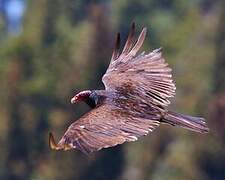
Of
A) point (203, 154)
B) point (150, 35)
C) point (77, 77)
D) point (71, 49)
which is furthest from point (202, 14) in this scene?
point (203, 154)

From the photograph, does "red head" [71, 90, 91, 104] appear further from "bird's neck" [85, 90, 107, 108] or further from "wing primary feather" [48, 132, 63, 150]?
"wing primary feather" [48, 132, 63, 150]

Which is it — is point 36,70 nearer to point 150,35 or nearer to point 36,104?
point 36,104

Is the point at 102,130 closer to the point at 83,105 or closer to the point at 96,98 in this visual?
the point at 96,98

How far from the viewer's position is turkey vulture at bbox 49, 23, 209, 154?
31.5ft

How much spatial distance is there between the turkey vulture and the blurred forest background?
22323 mm

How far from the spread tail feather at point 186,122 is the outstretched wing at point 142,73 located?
0.23 m

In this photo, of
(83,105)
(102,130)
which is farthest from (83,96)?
(83,105)

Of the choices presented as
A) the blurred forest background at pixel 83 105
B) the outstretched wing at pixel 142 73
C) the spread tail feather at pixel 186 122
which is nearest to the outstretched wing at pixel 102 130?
the spread tail feather at pixel 186 122

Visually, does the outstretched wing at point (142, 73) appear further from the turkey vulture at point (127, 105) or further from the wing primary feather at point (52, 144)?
the wing primary feather at point (52, 144)

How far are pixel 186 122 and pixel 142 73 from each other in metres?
1.05

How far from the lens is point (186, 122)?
10.6 meters

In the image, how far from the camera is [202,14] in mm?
54219

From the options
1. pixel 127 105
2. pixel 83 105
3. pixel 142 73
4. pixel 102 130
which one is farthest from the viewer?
pixel 83 105

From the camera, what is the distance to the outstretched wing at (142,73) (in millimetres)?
11133
